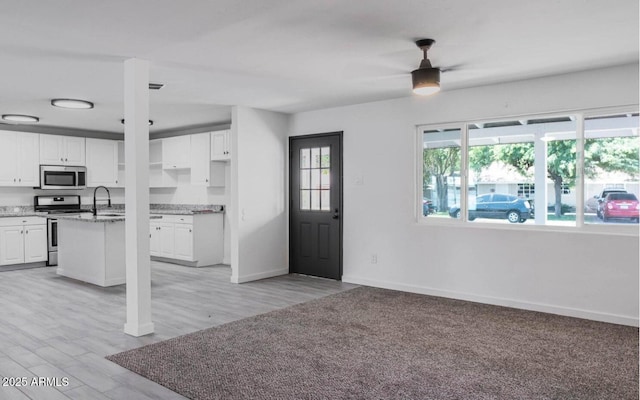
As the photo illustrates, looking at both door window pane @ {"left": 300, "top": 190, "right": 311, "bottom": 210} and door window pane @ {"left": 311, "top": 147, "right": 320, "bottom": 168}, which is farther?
door window pane @ {"left": 300, "top": 190, "right": 311, "bottom": 210}

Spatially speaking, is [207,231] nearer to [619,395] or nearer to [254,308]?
[254,308]

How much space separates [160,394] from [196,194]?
5.60 m

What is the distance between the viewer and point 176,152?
7887 millimetres

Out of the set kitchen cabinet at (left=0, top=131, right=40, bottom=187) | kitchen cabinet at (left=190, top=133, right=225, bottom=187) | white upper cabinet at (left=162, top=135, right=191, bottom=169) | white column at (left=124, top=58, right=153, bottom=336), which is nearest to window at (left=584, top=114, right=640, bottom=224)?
white column at (left=124, top=58, right=153, bottom=336)

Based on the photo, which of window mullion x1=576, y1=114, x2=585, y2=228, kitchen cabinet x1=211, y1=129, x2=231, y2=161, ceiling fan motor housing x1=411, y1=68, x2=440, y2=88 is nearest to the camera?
ceiling fan motor housing x1=411, y1=68, x2=440, y2=88

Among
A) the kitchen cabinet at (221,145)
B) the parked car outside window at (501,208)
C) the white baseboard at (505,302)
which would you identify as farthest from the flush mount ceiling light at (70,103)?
the parked car outside window at (501,208)

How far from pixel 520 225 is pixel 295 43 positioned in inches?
120

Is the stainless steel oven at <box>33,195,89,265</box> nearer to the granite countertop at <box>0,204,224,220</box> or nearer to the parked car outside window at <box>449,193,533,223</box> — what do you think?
the granite countertop at <box>0,204,224,220</box>

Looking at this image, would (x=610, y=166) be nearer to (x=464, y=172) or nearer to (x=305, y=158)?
(x=464, y=172)

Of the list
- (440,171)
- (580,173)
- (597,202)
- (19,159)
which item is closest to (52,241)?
(19,159)

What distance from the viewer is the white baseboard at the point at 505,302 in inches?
163

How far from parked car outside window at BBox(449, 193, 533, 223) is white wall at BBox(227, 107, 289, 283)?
108 inches

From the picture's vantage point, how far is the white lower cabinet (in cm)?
712

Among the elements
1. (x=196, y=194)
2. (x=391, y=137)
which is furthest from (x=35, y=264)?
(x=391, y=137)
